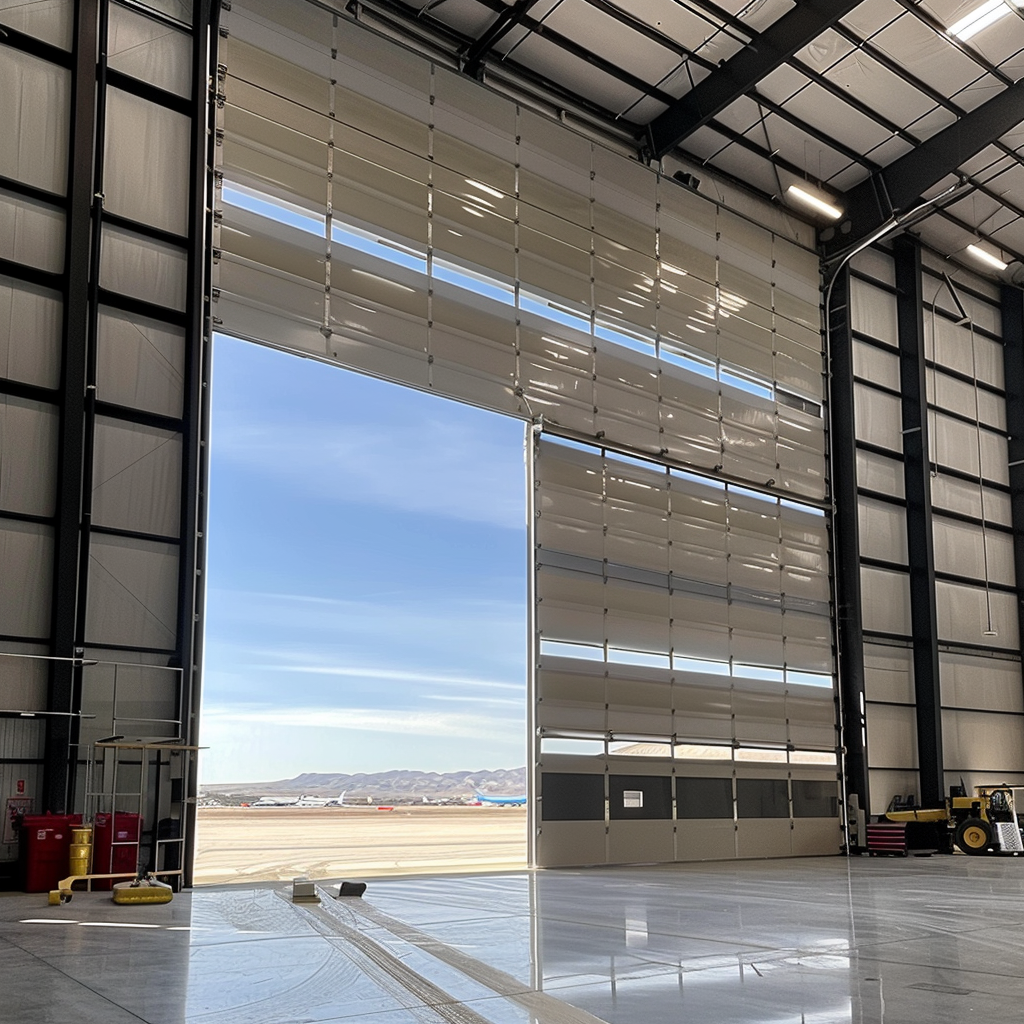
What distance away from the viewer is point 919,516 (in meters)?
32.3

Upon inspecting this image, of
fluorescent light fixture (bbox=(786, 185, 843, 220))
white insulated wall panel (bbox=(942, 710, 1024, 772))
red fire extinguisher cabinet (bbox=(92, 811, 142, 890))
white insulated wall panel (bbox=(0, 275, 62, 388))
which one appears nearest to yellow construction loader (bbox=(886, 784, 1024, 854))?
white insulated wall panel (bbox=(942, 710, 1024, 772))

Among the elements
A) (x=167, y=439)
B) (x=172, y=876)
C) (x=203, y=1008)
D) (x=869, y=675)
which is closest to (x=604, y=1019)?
(x=203, y=1008)

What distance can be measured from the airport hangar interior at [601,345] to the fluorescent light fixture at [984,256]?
0.07 meters

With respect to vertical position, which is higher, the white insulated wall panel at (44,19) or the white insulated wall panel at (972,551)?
the white insulated wall panel at (44,19)

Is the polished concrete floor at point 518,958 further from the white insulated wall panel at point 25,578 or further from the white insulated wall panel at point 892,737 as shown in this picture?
the white insulated wall panel at point 892,737

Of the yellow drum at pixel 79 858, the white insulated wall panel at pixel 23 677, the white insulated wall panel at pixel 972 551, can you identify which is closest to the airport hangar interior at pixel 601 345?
the white insulated wall panel at pixel 23 677

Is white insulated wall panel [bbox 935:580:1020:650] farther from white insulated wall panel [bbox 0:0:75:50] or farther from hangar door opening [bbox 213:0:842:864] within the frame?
white insulated wall panel [bbox 0:0:75:50]

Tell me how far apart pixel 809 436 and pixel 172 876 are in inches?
801

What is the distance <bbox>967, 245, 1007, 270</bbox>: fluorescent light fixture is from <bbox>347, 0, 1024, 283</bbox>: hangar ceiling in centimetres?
166

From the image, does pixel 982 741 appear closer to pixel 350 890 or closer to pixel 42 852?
pixel 350 890

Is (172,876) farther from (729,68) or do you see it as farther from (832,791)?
(729,68)

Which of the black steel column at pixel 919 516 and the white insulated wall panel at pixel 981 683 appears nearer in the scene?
the black steel column at pixel 919 516

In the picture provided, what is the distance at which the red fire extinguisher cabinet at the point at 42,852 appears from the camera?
1577cm

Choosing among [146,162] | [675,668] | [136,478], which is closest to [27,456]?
[136,478]
